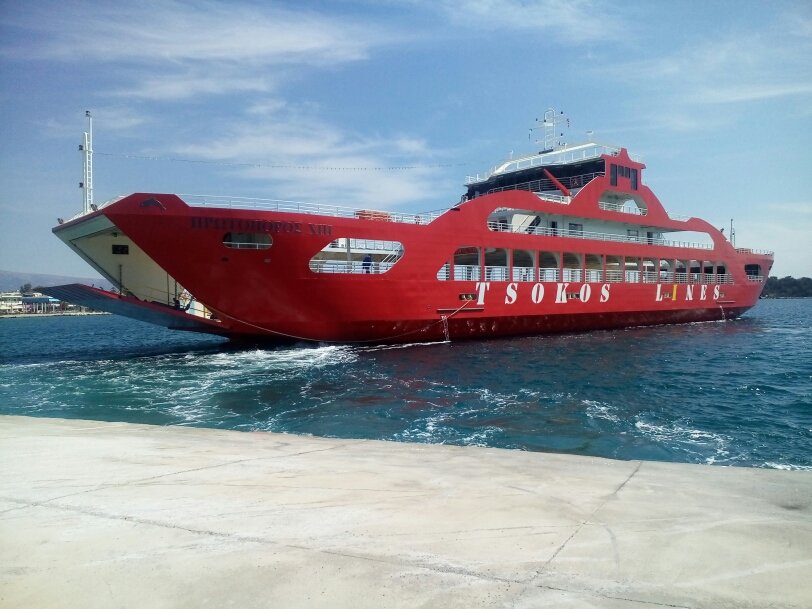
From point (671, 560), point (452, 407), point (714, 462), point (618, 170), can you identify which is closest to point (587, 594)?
point (671, 560)

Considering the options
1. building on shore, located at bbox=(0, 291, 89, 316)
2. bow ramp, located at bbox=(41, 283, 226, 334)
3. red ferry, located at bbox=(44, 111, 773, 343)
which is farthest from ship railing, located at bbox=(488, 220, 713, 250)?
building on shore, located at bbox=(0, 291, 89, 316)

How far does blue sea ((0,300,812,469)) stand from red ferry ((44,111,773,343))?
1467 millimetres

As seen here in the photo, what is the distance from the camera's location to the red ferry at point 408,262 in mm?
16094

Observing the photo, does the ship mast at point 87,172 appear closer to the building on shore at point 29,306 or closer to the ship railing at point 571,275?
the ship railing at point 571,275

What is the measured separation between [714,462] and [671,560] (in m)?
4.82

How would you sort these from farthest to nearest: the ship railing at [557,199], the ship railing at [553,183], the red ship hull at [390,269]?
the ship railing at [553,183], the ship railing at [557,199], the red ship hull at [390,269]

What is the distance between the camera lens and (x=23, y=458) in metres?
4.96

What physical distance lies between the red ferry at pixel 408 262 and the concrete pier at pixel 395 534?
11.5 m

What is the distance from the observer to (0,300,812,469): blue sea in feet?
26.5

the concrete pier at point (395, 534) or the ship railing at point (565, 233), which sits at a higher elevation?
the ship railing at point (565, 233)

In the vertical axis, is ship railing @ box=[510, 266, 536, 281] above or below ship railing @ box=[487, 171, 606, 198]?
below

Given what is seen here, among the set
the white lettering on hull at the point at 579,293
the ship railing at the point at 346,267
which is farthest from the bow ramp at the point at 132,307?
the white lettering on hull at the point at 579,293

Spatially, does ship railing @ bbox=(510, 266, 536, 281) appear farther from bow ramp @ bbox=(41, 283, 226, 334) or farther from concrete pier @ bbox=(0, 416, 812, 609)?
concrete pier @ bbox=(0, 416, 812, 609)

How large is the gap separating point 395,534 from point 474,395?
836 cm
